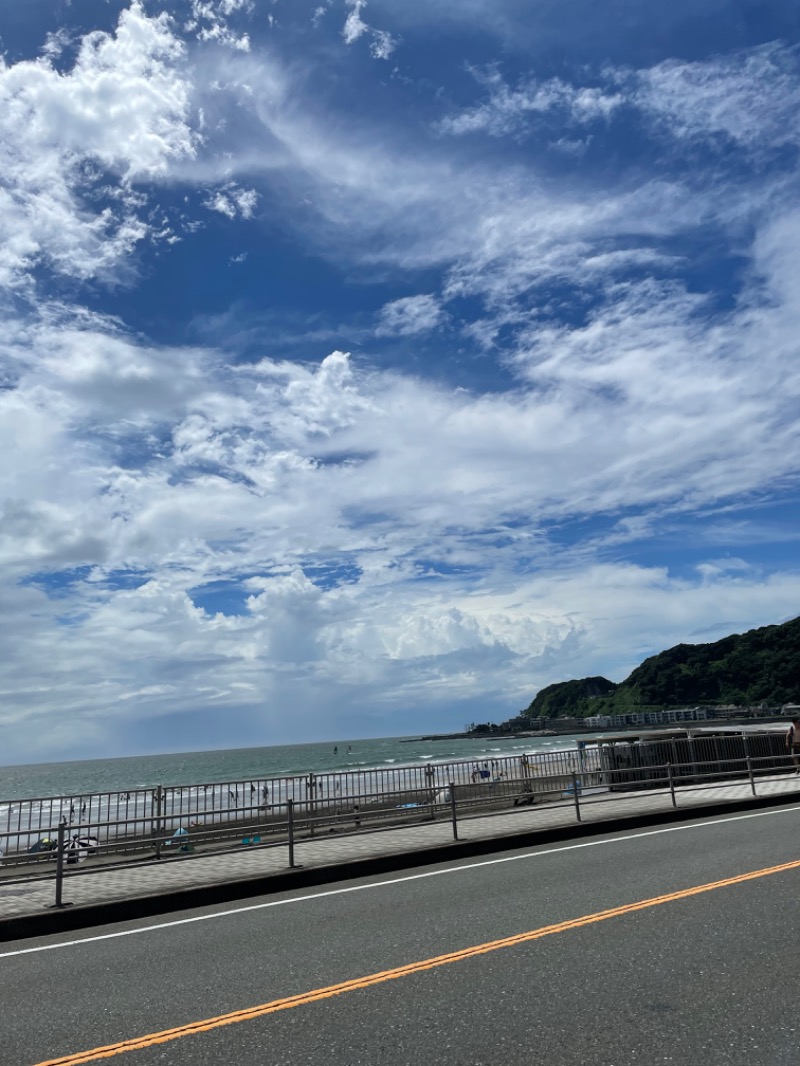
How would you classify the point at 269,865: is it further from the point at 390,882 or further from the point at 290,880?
the point at 390,882

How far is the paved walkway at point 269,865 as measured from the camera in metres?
9.74

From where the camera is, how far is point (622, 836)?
14.1 m

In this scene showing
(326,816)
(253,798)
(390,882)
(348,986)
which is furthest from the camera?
(253,798)

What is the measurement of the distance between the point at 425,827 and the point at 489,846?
3.64m

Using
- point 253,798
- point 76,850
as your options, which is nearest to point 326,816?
point 253,798

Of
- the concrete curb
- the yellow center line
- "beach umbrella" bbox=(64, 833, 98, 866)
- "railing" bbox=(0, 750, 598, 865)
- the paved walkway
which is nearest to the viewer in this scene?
the yellow center line

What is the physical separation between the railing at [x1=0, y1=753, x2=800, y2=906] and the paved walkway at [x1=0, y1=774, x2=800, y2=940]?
0.21m

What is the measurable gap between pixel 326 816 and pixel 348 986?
12959mm

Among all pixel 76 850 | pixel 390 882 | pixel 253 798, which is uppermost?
pixel 76 850

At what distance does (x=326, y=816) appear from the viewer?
18516 mm

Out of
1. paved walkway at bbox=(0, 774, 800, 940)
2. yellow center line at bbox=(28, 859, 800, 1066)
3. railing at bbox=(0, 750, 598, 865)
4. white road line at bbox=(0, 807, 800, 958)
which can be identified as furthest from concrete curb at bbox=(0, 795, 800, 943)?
yellow center line at bbox=(28, 859, 800, 1066)

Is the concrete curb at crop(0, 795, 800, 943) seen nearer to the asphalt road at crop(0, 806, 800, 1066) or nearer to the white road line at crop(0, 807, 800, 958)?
the asphalt road at crop(0, 806, 800, 1066)

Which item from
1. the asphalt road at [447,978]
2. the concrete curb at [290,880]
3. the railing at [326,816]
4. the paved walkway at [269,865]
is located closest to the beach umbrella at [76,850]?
the railing at [326,816]

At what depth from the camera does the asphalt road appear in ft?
15.9
